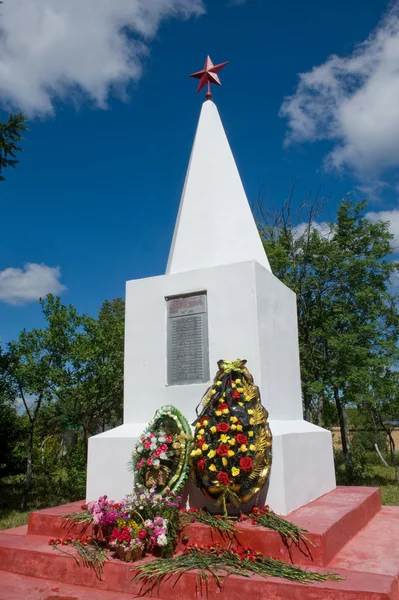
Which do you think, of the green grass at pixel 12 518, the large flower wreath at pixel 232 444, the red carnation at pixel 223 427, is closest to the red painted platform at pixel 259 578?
the large flower wreath at pixel 232 444

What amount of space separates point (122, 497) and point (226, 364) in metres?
1.85

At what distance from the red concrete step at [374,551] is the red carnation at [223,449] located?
3.95 feet

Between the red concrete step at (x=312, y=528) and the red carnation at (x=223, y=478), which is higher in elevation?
the red carnation at (x=223, y=478)

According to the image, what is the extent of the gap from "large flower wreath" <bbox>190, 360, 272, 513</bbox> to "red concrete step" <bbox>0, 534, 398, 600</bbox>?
0.83 meters

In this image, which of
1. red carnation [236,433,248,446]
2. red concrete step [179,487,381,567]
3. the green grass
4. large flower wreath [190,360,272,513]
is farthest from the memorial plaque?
the green grass

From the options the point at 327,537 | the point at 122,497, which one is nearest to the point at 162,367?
the point at 122,497

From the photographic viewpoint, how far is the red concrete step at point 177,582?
3123mm

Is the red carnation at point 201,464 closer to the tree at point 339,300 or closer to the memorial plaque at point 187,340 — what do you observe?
the memorial plaque at point 187,340

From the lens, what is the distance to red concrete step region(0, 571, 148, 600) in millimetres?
3615

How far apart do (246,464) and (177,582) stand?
1.08 m

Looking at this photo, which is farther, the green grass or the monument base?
the green grass

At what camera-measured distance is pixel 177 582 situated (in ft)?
11.6

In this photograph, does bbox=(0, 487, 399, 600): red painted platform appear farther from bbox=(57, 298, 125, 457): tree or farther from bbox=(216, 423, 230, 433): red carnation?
bbox=(57, 298, 125, 457): tree

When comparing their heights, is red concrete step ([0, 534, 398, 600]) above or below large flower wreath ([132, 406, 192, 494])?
below
